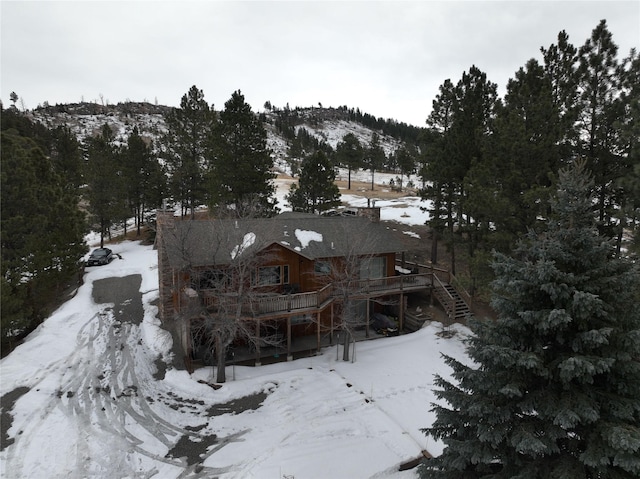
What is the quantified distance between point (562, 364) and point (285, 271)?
50.0ft

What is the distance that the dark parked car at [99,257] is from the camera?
3110 centimetres

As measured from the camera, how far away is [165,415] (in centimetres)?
1382

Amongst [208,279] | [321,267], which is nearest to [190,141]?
[321,267]

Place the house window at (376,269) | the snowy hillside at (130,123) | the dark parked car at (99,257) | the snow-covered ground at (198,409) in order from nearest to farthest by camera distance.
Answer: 1. the snow-covered ground at (198,409)
2. the house window at (376,269)
3. the dark parked car at (99,257)
4. the snowy hillside at (130,123)

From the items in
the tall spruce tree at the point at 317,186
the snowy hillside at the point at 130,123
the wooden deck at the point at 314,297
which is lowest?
the wooden deck at the point at 314,297

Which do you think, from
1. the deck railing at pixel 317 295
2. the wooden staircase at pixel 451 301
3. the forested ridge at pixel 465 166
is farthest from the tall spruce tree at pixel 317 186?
the wooden staircase at pixel 451 301

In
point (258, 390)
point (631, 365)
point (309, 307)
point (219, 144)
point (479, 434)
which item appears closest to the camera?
point (631, 365)

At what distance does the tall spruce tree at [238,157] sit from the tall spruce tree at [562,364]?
23.1m

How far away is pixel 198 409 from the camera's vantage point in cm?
1433

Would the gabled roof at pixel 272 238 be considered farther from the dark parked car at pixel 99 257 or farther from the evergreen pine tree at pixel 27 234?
the dark parked car at pixel 99 257

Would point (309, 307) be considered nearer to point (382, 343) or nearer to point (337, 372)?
point (337, 372)

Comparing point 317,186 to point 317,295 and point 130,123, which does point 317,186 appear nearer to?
point 317,295

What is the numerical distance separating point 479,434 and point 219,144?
26.9 m

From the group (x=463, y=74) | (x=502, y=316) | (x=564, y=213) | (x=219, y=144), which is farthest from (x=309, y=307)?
(x=463, y=74)
